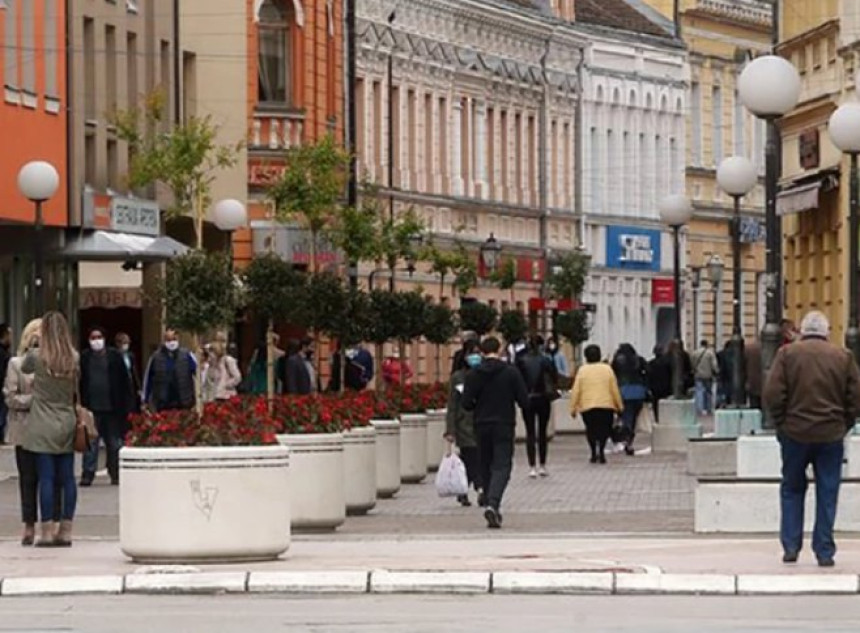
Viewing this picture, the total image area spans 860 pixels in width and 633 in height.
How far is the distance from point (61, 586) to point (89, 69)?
3782 centimetres

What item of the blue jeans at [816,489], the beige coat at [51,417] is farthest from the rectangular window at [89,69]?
the blue jeans at [816,489]

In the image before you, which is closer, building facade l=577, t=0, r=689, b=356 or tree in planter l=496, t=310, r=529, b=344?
tree in planter l=496, t=310, r=529, b=344

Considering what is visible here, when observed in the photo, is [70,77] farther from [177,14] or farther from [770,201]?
[770,201]

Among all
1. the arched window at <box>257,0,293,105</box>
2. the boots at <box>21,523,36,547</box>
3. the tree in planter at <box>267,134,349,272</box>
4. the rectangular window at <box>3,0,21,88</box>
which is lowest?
the boots at <box>21,523,36,547</box>

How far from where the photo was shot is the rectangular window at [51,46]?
58.0m

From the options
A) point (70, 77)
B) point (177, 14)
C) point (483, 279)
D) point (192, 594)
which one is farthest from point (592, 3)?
point (192, 594)

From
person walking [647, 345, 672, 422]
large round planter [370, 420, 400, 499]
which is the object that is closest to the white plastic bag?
large round planter [370, 420, 400, 499]

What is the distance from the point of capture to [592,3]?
109 m

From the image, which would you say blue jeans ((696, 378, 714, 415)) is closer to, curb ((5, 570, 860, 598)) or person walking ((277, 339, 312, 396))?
person walking ((277, 339, 312, 396))

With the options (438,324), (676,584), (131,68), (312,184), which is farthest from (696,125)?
(676,584)

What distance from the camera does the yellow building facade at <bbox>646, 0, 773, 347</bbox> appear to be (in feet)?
359

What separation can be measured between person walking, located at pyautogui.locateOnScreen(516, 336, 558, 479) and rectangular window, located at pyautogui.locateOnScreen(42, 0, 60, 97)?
46.7 feet

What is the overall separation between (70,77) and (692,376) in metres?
21.6

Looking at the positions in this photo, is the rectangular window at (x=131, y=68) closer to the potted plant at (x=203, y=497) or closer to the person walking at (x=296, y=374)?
the person walking at (x=296, y=374)
